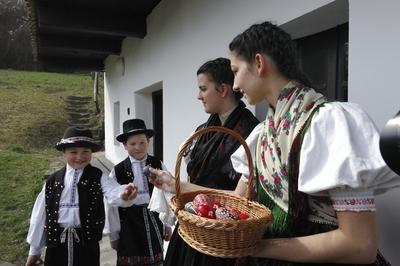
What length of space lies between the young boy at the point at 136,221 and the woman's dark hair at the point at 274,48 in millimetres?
1466

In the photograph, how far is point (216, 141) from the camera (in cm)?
162

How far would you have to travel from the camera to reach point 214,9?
112 inches

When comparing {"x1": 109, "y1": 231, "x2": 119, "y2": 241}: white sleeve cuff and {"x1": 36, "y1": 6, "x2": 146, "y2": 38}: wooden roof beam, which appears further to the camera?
{"x1": 36, "y1": 6, "x2": 146, "y2": 38}: wooden roof beam

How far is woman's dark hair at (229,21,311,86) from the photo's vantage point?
104cm

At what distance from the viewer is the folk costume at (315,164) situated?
0.84 metres

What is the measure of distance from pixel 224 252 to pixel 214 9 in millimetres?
2294

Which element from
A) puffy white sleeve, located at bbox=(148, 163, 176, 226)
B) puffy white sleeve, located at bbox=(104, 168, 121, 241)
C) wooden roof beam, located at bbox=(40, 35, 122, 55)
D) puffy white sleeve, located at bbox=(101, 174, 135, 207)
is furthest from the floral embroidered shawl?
wooden roof beam, located at bbox=(40, 35, 122, 55)

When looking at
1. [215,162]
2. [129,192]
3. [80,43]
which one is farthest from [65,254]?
[80,43]

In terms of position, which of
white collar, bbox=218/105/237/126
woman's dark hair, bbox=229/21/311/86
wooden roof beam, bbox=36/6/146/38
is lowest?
white collar, bbox=218/105/237/126

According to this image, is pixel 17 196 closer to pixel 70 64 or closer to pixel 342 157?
pixel 70 64

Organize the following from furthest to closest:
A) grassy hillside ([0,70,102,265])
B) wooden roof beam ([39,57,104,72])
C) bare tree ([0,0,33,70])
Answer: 1. bare tree ([0,0,33,70])
2. wooden roof beam ([39,57,104,72])
3. grassy hillside ([0,70,102,265])

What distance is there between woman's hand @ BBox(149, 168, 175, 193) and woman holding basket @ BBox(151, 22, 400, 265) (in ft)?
1.73

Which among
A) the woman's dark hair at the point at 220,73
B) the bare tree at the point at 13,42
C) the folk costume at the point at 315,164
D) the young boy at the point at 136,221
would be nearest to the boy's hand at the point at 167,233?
the young boy at the point at 136,221

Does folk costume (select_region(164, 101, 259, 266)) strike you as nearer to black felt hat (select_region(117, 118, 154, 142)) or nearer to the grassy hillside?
black felt hat (select_region(117, 118, 154, 142))
